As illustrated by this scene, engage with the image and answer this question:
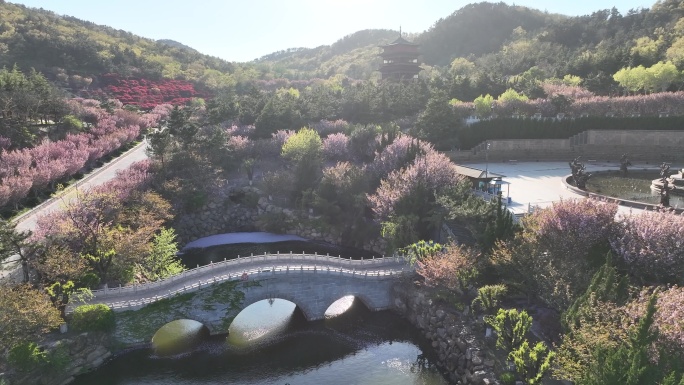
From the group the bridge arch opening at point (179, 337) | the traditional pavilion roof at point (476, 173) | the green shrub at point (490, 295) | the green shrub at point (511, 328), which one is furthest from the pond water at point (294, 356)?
the traditional pavilion roof at point (476, 173)

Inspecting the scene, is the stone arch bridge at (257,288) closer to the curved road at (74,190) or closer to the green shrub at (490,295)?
the curved road at (74,190)

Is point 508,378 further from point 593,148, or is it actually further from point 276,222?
point 593,148

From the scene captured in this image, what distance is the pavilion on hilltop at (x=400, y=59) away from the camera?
324ft

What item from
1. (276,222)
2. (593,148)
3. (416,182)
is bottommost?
(276,222)

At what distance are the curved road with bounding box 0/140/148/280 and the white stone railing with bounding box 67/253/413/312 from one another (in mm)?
5870

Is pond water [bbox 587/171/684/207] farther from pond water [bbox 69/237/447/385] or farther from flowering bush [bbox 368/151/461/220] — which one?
pond water [bbox 69/237/447/385]

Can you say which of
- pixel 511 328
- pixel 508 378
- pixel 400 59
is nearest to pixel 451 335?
pixel 511 328

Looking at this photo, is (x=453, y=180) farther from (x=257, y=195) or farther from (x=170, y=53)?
(x=170, y=53)

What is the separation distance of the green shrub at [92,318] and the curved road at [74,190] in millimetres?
5756

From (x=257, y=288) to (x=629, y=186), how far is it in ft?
138

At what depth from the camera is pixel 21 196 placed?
40.8 m

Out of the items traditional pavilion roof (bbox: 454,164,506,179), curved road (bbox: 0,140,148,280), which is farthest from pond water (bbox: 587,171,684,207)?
curved road (bbox: 0,140,148,280)

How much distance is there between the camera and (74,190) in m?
43.9

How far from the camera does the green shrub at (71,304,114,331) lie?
2741 cm
